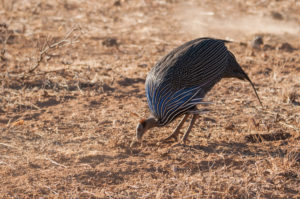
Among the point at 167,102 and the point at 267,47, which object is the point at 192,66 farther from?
the point at 267,47

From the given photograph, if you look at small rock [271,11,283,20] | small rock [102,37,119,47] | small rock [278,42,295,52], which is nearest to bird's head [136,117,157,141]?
small rock [102,37,119,47]

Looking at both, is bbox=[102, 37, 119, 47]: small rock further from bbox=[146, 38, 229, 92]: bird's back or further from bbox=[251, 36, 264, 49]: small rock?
bbox=[146, 38, 229, 92]: bird's back

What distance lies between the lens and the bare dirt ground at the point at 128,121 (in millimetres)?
3416

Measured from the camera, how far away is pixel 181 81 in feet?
12.5

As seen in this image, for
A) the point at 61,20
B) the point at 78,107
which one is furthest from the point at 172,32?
the point at 78,107

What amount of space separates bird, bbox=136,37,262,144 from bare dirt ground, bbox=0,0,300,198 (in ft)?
1.26

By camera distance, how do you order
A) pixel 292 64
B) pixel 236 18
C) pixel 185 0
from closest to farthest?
pixel 292 64, pixel 236 18, pixel 185 0

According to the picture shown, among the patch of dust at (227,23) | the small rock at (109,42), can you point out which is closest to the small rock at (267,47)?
the patch of dust at (227,23)

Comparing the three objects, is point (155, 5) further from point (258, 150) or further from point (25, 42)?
point (258, 150)

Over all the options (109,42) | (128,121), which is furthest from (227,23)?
(128,121)

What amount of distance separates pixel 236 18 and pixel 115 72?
13.4 feet

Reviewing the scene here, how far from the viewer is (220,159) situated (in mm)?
3814

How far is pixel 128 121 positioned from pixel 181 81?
102 centimetres

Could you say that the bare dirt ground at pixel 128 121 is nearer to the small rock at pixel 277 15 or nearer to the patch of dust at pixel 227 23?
the patch of dust at pixel 227 23
